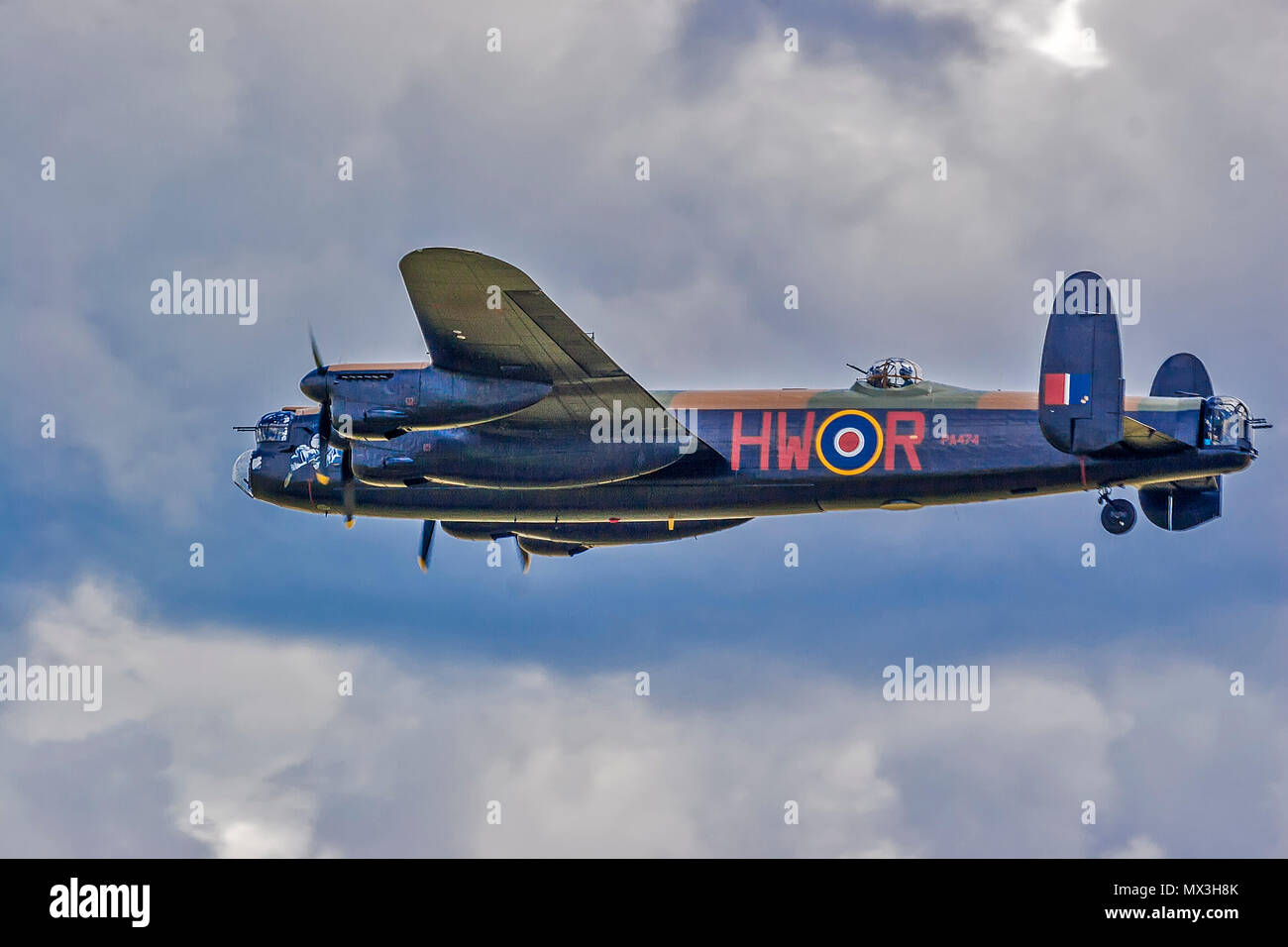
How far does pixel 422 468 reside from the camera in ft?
103

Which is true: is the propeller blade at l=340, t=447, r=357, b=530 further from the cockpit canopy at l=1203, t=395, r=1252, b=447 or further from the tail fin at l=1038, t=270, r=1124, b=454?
the cockpit canopy at l=1203, t=395, r=1252, b=447

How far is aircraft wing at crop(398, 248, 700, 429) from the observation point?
27.7 meters

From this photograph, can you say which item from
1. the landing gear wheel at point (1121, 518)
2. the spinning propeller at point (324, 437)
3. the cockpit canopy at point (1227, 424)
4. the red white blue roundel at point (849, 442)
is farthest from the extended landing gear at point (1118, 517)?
the spinning propeller at point (324, 437)

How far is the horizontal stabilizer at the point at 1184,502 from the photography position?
31703 mm

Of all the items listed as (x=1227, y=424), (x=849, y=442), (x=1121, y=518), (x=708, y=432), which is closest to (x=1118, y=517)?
(x=1121, y=518)

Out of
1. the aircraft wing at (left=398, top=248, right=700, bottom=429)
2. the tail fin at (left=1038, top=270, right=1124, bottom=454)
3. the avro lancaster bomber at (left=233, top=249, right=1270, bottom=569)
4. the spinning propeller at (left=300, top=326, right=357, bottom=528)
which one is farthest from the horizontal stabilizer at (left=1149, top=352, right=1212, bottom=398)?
the spinning propeller at (left=300, top=326, right=357, bottom=528)

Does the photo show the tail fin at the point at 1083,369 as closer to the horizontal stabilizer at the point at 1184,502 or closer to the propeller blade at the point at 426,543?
the horizontal stabilizer at the point at 1184,502

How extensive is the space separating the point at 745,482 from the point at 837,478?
67.2 inches

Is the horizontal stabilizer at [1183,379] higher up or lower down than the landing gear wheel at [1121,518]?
higher up

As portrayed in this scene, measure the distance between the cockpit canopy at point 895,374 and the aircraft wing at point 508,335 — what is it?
4211 millimetres

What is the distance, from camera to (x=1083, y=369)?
27.7 metres

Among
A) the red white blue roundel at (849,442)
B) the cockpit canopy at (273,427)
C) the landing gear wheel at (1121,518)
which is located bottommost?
the landing gear wheel at (1121,518)

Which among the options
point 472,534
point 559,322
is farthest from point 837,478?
point 472,534

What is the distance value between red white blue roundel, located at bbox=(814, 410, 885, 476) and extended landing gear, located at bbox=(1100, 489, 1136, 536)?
4183mm
